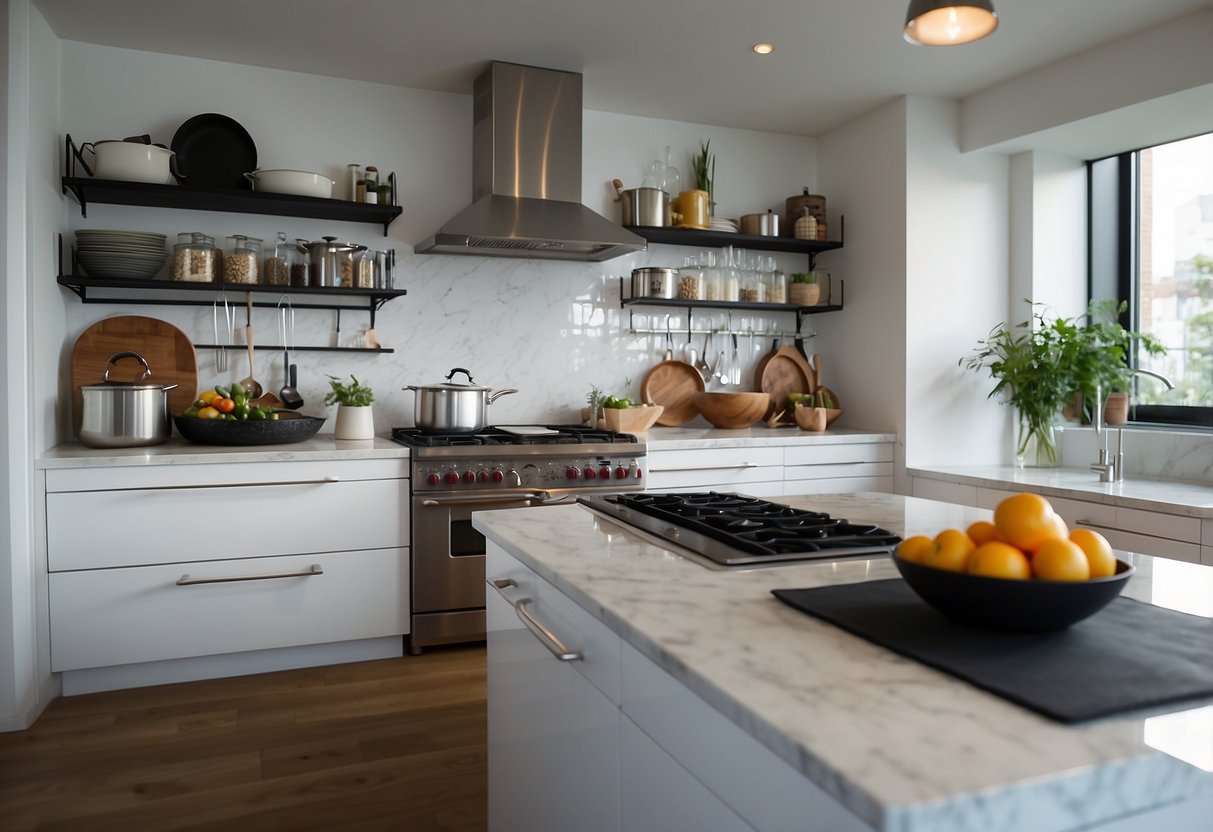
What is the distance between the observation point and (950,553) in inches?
37.4

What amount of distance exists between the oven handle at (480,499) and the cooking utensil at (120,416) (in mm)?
1027

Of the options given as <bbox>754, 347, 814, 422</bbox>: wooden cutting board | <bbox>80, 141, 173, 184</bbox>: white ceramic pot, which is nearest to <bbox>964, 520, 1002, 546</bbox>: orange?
<bbox>80, 141, 173, 184</bbox>: white ceramic pot

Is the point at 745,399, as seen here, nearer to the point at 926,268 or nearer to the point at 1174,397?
the point at 926,268

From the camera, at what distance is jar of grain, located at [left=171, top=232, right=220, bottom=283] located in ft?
11.0

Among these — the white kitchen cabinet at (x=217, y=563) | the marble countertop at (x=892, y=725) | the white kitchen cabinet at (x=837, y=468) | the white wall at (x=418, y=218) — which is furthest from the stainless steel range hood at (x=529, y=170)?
the marble countertop at (x=892, y=725)

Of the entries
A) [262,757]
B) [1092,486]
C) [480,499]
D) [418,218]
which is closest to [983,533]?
[262,757]

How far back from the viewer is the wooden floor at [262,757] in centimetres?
214

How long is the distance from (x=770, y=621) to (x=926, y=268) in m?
3.42

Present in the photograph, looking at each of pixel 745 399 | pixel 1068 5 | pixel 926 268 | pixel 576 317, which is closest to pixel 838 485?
pixel 745 399

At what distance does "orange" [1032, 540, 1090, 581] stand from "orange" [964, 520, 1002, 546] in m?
0.07

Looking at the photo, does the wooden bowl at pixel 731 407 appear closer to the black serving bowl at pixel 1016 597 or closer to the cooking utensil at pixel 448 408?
the cooking utensil at pixel 448 408

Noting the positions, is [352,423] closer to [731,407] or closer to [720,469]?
[720,469]

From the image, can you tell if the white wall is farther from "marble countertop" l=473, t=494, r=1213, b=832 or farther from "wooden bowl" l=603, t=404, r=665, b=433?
"marble countertop" l=473, t=494, r=1213, b=832

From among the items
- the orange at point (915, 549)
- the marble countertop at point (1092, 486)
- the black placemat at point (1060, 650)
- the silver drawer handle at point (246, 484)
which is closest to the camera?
the black placemat at point (1060, 650)
